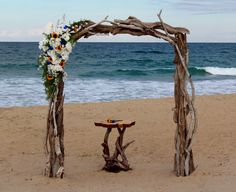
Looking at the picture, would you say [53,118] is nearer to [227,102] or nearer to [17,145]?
[17,145]

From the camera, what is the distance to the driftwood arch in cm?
841

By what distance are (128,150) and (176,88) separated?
111 inches

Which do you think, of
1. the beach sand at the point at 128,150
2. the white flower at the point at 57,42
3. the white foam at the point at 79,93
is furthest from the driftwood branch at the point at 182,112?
the white foam at the point at 79,93

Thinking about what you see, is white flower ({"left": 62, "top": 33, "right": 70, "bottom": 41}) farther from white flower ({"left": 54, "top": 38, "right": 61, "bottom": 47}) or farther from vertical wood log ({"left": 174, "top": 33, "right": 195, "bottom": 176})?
vertical wood log ({"left": 174, "top": 33, "right": 195, "bottom": 176})

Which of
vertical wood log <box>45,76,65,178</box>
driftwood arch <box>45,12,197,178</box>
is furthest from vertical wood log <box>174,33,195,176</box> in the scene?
vertical wood log <box>45,76,65,178</box>

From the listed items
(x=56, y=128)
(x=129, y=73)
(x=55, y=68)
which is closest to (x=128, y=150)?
(x=56, y=128)

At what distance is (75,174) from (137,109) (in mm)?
7408

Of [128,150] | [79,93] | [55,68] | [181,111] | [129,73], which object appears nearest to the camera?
[55,68]

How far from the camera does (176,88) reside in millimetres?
8586

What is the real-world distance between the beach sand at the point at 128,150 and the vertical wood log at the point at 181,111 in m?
0.25

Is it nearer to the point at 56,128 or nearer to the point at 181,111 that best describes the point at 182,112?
the point at 181,111

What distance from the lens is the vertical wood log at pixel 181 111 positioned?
8508 millimetres

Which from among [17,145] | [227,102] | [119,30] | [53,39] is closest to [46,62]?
[53,39]

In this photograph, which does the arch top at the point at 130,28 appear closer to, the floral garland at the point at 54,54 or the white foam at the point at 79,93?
the floral garland at the point at 54,54
